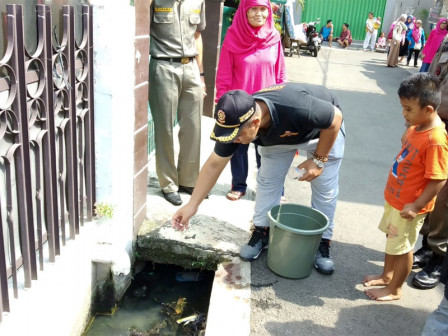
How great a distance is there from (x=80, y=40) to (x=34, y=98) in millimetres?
636

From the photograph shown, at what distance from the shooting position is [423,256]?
345 centimetres

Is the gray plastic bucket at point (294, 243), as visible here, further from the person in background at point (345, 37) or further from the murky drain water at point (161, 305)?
the person in background at point (345, 37)

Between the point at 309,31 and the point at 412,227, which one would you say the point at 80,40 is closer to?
the point at 412,227

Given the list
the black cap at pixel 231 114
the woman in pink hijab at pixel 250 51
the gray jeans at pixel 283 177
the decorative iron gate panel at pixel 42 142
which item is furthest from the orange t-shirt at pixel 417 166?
the decorative iron gate panel at pixel 42 142

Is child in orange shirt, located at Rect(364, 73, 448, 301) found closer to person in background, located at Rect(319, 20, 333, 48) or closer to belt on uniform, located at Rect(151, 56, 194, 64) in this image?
belt on uniform, located at Rect(151, 56, 194, 64)

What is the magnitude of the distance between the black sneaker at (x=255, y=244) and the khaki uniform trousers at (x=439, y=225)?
1199 mm

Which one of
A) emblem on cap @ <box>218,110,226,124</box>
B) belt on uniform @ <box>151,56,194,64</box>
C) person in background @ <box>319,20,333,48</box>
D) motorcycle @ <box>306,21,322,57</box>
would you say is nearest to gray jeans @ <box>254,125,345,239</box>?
emblem on cap @ <box>218,110,226,124</box>

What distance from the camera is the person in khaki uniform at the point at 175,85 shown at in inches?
141

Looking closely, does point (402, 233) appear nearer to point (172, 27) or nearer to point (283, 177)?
point (283, 177)

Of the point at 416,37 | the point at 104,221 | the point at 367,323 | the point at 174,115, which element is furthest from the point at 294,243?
the point at 416,37

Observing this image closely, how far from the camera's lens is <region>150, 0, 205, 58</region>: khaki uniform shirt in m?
3.51

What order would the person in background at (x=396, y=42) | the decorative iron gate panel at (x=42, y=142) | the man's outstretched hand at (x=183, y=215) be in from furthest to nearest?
the person in background at (x=396, y=42) → the man's outstretched hand at (x=183, y=215) → the decorative iron gate panel at (x=42, y=142)

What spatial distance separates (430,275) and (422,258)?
0.69 feet

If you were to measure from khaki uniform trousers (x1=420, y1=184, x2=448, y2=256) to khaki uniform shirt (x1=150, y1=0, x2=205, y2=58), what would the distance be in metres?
2.23
